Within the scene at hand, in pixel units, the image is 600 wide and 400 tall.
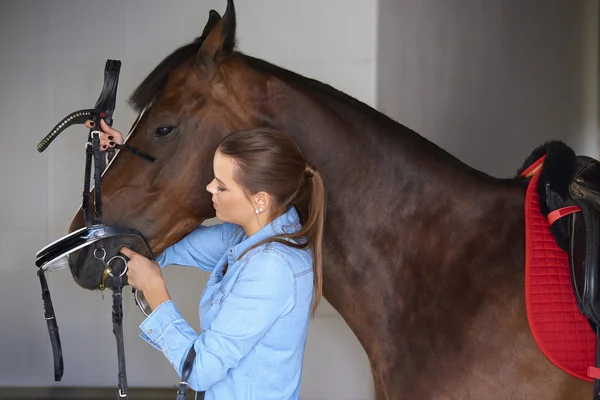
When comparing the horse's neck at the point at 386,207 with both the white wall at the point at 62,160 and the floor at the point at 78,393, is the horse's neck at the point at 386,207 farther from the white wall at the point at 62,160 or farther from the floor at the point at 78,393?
the floor at the point at 78,393

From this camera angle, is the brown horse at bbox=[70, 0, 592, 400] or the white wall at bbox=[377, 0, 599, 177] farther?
the white wall at bbox=[377, 0, 599, 177]

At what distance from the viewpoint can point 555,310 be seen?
4.69 feet

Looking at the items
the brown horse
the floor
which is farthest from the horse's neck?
the floor

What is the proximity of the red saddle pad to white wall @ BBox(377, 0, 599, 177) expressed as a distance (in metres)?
1.44

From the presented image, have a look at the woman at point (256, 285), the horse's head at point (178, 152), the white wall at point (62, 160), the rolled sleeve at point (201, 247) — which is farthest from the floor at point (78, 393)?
the woman at point (256, 285)

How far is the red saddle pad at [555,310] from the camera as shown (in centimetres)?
140

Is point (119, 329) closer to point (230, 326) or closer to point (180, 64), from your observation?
point (230, 326)

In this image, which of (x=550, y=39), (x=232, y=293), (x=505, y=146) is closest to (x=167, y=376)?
(x=232, y=293)

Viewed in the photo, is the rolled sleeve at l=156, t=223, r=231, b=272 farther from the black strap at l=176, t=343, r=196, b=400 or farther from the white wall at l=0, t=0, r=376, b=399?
the white wall at l=0, t=0, r=376, b=399

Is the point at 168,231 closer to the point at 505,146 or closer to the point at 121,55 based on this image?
the point at 121,55

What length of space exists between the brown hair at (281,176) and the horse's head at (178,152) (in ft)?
0.65

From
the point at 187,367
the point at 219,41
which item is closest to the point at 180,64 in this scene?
the point at 219,41

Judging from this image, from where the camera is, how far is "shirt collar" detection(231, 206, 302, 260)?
1.44 m

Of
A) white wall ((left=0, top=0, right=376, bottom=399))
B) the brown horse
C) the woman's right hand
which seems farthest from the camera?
white wall ((left=0, top=0, right=376, bottom=399))
